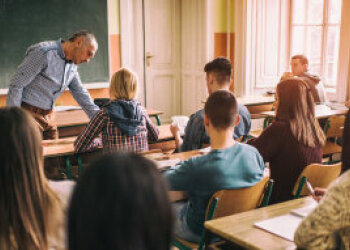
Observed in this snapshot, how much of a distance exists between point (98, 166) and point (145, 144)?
2.67 metres

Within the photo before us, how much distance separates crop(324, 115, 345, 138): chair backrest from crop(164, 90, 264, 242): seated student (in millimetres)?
2387

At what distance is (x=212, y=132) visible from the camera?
232 centimetres

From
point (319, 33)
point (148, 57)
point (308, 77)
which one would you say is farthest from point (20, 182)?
point (319, 33)

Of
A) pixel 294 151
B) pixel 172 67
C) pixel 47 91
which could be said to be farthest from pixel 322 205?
pixel 172 67

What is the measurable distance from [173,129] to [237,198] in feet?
4.25

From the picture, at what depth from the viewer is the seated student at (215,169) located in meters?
2.14

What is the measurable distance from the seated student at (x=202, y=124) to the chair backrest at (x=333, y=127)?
4.29 ft

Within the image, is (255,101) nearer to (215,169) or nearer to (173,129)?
(173,129)

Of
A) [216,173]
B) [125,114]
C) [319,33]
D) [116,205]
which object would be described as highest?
[319,33]

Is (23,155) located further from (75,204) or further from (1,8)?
(1,8)

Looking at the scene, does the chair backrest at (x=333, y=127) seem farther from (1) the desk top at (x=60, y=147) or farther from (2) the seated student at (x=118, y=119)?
(2) the seated student at (x=118, y=119)

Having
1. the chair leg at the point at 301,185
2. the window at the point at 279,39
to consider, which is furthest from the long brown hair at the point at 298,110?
the window at the point at 279,39

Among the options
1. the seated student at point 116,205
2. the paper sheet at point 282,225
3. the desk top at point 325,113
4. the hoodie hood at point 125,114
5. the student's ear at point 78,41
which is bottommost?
the desk top at point 325,113

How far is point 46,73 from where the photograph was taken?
11.9ft
